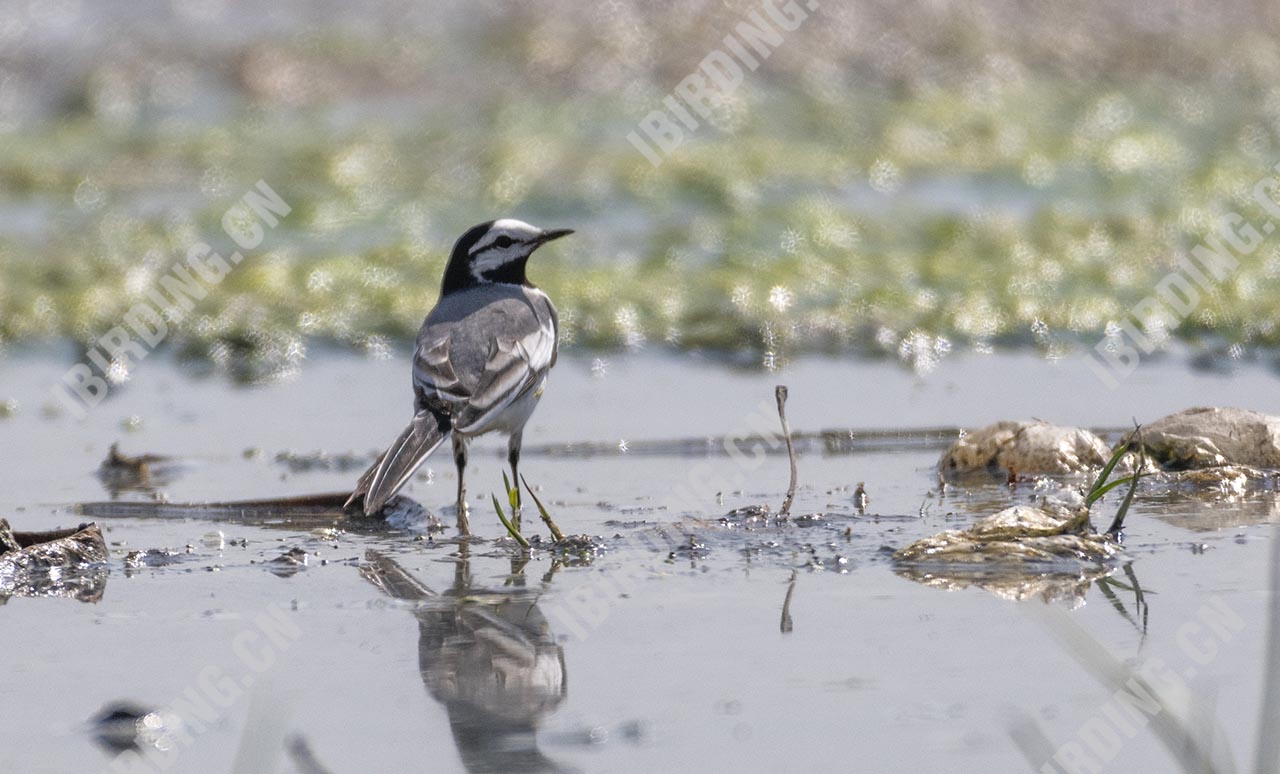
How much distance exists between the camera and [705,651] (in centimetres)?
424

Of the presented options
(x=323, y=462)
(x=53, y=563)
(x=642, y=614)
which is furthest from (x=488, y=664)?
(x=323, y=462)

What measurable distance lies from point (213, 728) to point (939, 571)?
201 cm

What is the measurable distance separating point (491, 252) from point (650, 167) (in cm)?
430

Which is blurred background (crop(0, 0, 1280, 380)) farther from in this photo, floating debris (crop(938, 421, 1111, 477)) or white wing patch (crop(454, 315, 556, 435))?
white wing patch (crop(454, 315, 556, 435))

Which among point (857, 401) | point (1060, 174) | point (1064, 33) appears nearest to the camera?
point (857, 401)

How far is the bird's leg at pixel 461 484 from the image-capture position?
5.96 m

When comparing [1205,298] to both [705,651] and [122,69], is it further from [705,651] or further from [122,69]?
[122,69]

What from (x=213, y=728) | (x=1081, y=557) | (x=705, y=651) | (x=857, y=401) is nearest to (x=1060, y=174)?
(x=857, y=401)

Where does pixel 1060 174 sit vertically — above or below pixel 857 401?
above

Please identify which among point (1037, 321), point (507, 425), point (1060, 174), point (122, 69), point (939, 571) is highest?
point (122, 69)

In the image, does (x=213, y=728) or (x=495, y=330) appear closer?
(x=213, y=728)

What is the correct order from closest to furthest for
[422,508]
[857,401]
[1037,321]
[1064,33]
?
[422,508], [857,401], [1037,321], [1064,33]

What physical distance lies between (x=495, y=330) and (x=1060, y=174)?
5.79m

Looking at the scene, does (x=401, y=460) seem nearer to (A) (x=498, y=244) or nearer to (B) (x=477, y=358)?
(B) (x=477, y=358)
